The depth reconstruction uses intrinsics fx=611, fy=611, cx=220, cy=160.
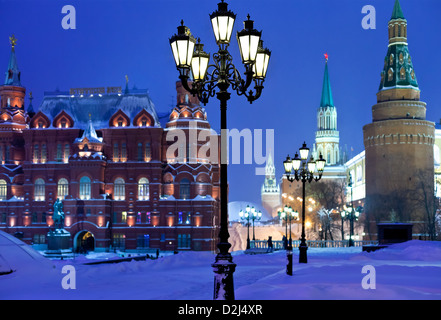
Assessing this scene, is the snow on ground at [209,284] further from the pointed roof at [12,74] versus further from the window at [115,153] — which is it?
the pointed roof at [12,74]

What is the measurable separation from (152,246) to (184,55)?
200 ft

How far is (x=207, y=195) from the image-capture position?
74250 millimetres

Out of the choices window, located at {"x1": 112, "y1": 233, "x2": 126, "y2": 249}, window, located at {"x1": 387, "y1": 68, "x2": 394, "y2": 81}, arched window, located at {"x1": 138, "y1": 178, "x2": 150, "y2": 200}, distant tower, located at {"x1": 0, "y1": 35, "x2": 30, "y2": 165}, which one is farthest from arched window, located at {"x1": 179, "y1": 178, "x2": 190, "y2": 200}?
window, located at {"x1": 387, "y1": 68, "x2": 394, "y2": 81}

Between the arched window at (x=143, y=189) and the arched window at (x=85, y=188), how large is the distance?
6079 millimetres

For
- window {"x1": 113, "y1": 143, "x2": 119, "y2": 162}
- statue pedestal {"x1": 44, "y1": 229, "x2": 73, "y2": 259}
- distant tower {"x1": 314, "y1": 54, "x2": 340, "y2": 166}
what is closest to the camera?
statue pedestal {"x1": 44, "y1": 229, "x2": 73, "y2": 259}

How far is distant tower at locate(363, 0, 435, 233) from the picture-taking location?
8356 cm

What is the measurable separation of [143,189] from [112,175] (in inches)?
167

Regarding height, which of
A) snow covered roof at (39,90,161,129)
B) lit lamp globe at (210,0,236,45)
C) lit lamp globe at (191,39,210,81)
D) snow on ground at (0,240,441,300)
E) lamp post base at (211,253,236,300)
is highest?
snow covered roof at (39,90,161,129)

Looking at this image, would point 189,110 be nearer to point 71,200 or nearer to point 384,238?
point 71,200

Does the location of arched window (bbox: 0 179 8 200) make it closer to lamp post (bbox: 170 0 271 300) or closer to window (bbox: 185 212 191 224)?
window (bbox: 185 212 191 224)

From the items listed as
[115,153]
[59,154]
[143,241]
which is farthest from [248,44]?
[59,154]

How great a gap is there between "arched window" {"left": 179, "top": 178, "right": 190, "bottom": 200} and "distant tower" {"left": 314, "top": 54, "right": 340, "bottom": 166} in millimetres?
80047

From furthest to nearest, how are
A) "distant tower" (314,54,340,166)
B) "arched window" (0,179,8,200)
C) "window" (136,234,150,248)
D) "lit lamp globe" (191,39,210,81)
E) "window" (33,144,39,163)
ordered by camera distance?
"distant tower" (314,54,340,166)
"arched window" (0,179,8,200)
"window" (33,144,39,163)
"window" (136,234,150,248)
"lit lamp globe" (191,39,210,81)

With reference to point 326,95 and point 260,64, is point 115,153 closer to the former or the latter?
point 260,64
